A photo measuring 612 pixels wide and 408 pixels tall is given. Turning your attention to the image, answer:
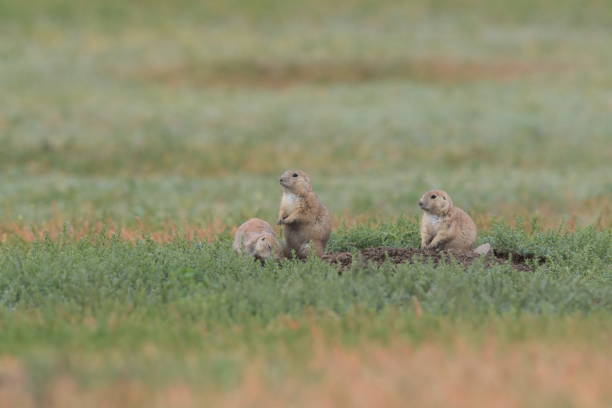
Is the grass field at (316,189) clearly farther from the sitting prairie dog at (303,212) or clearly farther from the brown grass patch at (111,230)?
the sitting prairie dog at (303,212)

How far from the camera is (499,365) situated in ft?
24.2

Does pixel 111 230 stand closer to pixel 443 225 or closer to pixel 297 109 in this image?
pixel 443 225

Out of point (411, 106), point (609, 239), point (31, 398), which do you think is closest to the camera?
point (31, 398)

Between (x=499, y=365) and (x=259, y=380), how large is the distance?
66.6 inches

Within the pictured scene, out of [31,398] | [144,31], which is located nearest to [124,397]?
[31,398]

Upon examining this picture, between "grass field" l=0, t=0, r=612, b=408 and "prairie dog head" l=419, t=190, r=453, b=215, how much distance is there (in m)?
0.99

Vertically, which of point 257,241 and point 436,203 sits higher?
point 436,203

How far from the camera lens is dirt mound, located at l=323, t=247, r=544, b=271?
37.6 ft

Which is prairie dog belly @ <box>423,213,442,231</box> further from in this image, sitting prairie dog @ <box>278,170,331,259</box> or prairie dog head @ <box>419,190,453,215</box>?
sitting prairie dog @ <box>278,170,331,259</box>

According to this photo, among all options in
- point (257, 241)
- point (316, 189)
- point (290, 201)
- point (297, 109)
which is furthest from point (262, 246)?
point (297, 109)

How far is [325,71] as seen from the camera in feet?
130

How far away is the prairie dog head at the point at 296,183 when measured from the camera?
1152 centimetres

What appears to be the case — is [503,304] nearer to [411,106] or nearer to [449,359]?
[449,359]

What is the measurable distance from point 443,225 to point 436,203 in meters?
0.28
